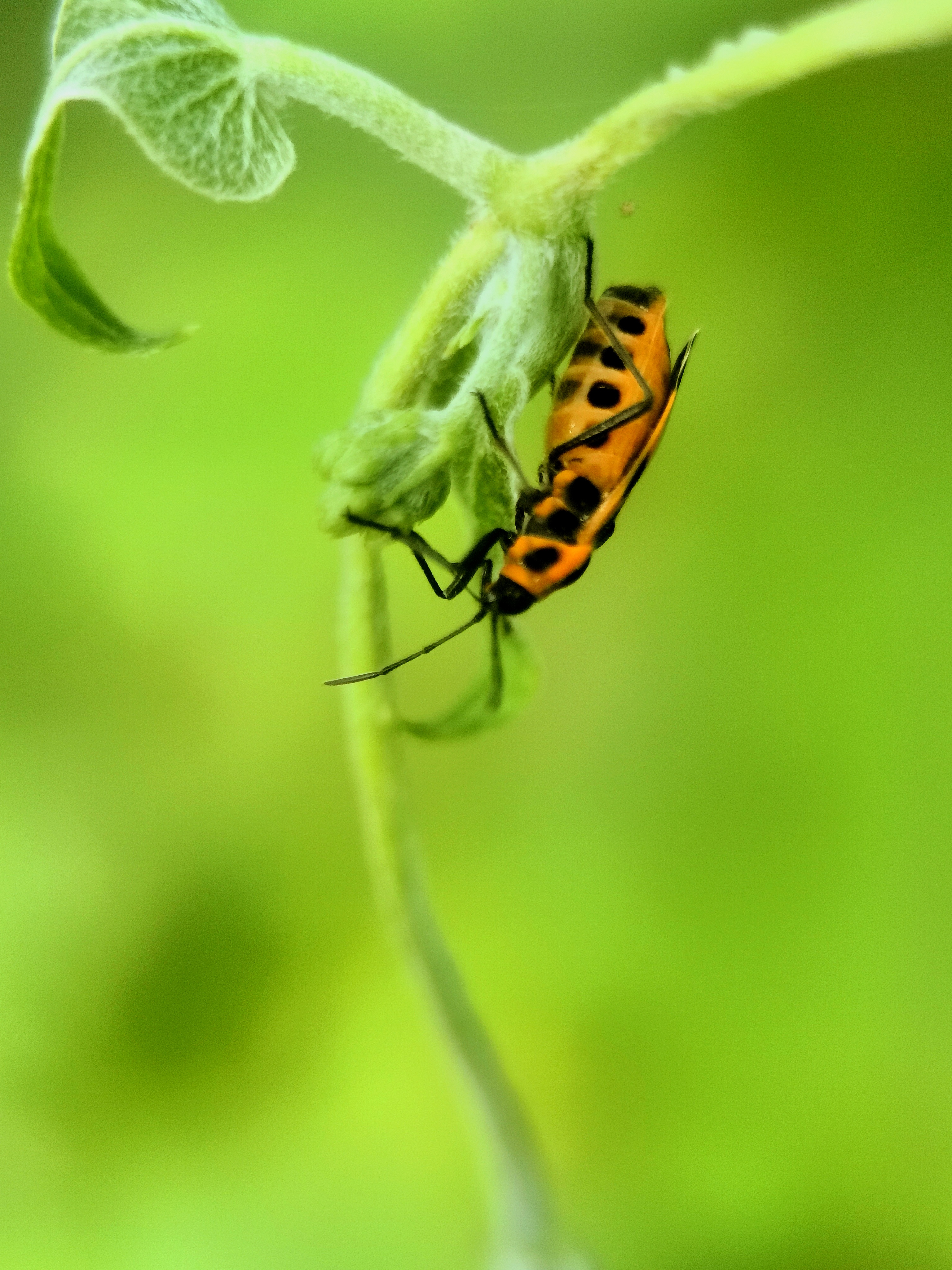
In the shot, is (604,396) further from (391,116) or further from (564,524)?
(391,116)

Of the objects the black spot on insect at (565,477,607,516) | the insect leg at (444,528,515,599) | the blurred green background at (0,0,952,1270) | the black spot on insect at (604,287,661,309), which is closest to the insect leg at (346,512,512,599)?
the insect leg at (444,528,515,599)

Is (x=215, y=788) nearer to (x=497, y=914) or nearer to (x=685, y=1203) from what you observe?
(x=497, y=914)

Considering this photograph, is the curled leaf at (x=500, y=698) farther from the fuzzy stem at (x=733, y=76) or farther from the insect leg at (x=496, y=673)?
the fuzzy stem at (x=733, y=76)

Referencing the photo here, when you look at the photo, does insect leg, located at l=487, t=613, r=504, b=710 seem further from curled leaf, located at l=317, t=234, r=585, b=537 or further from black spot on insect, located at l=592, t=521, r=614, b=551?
curled leaf, located at l=317, t=234, r=585, b=537

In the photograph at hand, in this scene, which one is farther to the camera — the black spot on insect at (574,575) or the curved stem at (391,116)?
the black spot on insect at (574,575)

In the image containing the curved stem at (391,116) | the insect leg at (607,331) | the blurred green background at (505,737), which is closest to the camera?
the curved stem at (391,116)

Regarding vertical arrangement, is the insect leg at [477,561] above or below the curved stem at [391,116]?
below

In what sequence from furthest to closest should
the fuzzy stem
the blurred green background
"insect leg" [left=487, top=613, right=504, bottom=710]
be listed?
the blurred green background < "insect leg" [left=487, top=613, right=504, bottom=710] < the fuzzy stem

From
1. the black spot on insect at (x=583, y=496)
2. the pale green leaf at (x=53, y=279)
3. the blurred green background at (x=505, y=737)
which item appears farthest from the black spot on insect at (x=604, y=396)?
the blurred green background at (x=505, y=737)

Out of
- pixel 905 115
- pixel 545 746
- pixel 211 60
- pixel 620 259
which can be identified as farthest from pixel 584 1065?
pixel 905 115
